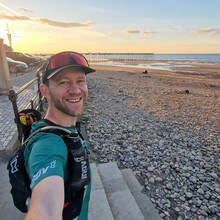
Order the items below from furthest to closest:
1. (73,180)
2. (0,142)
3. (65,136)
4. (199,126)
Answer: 1. (199,126)
2. (0,142)
3. (65,136)
4. (73,180)

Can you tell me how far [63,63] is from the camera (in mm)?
1547

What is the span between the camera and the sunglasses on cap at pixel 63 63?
1.52m

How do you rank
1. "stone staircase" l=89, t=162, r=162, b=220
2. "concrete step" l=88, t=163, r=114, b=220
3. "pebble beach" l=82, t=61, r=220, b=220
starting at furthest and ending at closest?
"pebble beach" l=82, t=61, r=220, b=220, "stone staircase" l=89, t=162, r=162, b=220, "concrete step" l=88, t=163, r=114, b=220

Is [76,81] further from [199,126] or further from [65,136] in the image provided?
[199,126]

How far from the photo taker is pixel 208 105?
10.9m

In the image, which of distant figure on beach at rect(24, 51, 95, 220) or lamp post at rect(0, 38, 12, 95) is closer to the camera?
distant figure on beach at rect(24, 51, 95, 220)

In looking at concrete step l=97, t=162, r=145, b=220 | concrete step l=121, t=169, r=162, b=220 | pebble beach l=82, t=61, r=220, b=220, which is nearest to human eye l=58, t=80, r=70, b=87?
concrete step l=97, t=162, r=145, b=220

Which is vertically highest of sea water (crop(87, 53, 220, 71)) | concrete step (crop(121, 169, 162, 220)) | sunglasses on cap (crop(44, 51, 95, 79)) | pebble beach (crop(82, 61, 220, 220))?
sunglasses on cap (crop(44, 51, 95, 79))

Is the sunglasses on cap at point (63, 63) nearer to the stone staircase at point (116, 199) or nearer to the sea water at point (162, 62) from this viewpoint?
the stone staircase at point (116, 199)

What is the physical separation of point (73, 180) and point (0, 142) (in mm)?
3774

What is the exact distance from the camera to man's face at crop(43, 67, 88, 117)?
1.55m

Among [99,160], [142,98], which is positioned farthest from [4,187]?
[142,98]

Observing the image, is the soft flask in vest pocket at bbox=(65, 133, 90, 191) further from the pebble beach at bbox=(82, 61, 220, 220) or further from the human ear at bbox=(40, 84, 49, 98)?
the pebble beach at bbox=(82, 61, 220, 220)

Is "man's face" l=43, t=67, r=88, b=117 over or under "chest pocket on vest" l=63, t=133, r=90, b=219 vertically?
over
